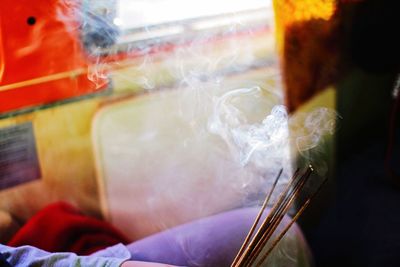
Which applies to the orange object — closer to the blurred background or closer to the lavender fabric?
the blurred background

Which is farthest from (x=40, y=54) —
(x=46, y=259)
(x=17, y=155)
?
(x=46, y=259)

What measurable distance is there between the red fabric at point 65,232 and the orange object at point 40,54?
1.11 ft

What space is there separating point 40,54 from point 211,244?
701mm

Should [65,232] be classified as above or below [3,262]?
below

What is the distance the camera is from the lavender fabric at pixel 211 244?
1092 millimetres

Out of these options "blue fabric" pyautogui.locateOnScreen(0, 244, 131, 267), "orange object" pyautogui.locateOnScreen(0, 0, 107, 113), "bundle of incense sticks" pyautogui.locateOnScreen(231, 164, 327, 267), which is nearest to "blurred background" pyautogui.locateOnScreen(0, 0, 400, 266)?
"orange object" pyautogui.locateOnScreen(0, 0, 107, 113)

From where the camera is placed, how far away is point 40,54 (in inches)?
45.2

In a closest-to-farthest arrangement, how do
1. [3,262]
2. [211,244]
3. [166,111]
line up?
1. [3,262]
2. [211,244]
3. [166,111]

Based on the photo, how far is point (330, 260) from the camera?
1.44m

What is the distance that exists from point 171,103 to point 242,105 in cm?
26

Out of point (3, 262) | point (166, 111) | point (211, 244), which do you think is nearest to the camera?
point (3, 262)

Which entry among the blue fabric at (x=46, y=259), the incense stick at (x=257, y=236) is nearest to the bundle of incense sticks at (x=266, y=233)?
the incense stick at (x=257, y=236)

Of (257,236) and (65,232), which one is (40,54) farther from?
(257,236)

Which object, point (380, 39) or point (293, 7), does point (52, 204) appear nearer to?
point (293, 7)
